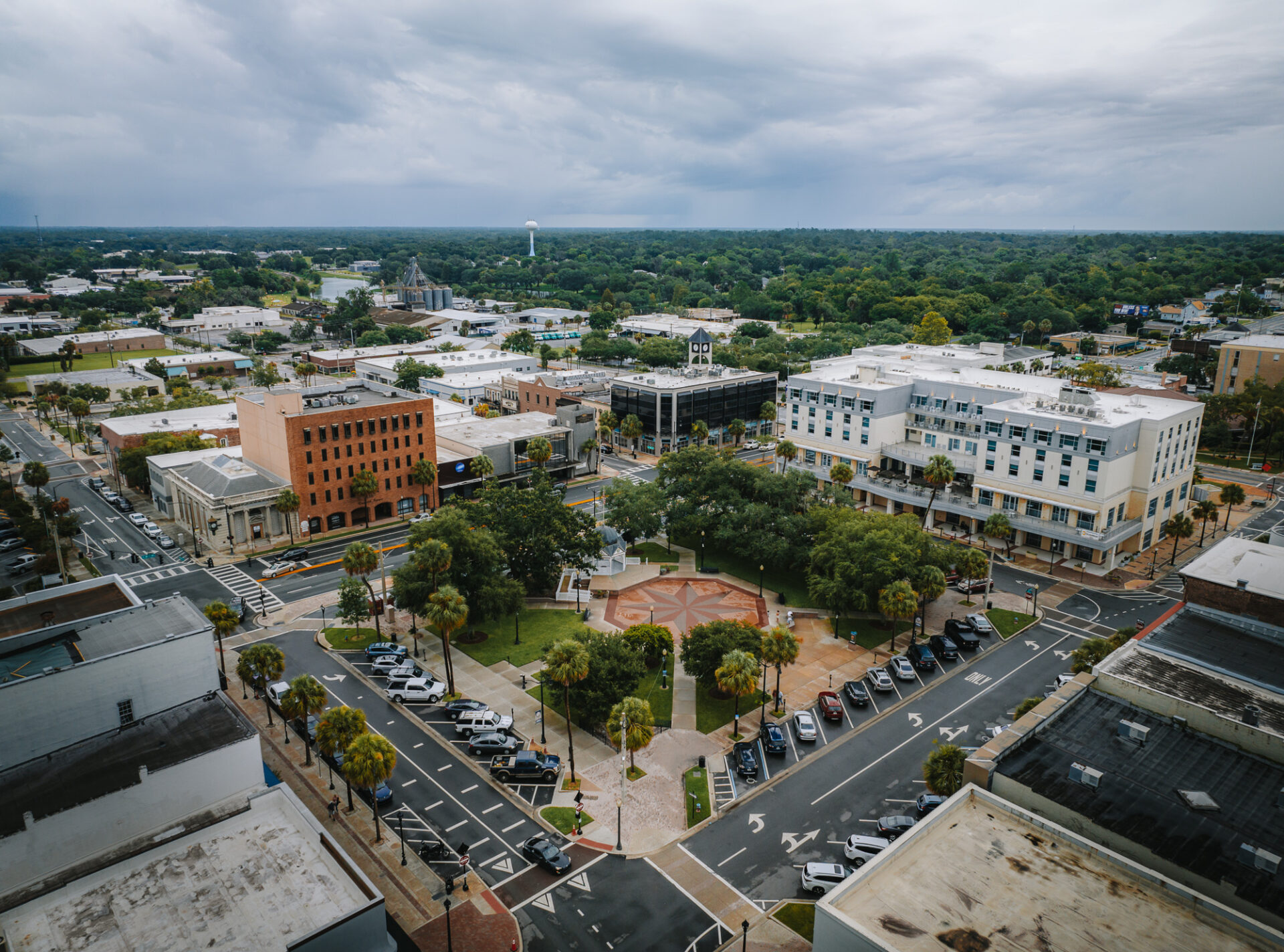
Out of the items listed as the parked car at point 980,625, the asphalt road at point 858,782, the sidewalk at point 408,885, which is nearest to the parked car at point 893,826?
the asphalt road at point 858,782

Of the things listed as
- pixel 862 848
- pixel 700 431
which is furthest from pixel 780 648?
pixel 700 431

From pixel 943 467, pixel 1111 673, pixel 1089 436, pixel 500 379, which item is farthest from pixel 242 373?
pixel 1111 673

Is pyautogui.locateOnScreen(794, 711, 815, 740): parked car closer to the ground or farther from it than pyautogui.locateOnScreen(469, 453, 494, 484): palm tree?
closer to the ground

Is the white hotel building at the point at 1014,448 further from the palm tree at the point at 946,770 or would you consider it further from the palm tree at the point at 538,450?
the palm tree at the point at 946,770

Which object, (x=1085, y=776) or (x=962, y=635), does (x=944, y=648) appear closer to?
(x=962, y=635)

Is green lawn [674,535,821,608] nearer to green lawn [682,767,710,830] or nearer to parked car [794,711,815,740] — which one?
parked car [794,711,815,740]

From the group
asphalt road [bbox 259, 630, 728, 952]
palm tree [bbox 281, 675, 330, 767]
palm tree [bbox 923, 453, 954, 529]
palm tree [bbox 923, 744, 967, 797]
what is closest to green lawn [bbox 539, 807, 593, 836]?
asphalt road [bbox 259, 630, 728, 952]
